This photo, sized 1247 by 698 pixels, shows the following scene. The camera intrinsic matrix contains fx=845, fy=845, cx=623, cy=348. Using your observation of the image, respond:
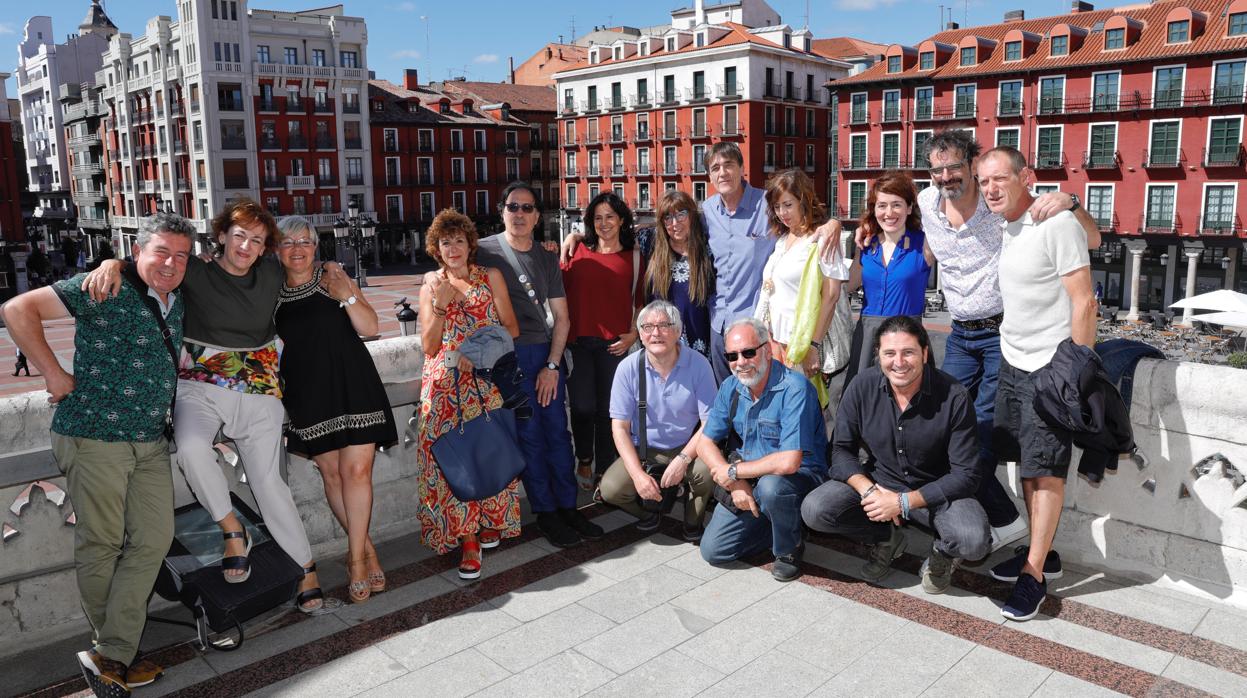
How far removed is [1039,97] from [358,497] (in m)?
42.3

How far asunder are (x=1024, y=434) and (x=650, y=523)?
2400 millimetres

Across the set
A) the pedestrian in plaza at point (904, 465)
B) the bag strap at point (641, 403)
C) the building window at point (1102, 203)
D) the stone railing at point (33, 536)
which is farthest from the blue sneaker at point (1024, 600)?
the building window at point (1102, 203)

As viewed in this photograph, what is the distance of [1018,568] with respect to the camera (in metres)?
4.76

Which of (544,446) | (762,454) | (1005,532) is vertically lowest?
(1005,532)

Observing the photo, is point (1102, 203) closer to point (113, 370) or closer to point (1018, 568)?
point (1018, 568)

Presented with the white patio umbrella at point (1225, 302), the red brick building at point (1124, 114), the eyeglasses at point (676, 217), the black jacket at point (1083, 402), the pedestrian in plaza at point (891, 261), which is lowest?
the white patio umbrella at point (1225, 302)

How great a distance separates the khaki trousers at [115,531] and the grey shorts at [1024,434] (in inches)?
175

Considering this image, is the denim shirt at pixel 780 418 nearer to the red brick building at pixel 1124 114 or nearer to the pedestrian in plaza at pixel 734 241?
the pedestrian in plaza at pixel 734 241

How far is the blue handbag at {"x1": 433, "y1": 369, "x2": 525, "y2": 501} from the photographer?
503cm

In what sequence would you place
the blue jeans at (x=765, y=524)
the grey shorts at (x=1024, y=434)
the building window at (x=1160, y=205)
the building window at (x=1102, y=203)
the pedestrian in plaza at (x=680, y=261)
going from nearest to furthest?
the grey shorts at (x=1024, y=434)
the blue jeans at (x=765, y=524)
the pedestrian in plaza at (x=680, y=261)
the building window at (x=1160, y=205)
the building window at (x=1102, y=203)

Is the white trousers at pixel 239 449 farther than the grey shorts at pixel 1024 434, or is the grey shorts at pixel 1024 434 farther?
the grey shorts at pixel 1024 434

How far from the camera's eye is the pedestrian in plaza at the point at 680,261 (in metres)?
5.73

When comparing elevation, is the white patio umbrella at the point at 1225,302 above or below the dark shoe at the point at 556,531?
above

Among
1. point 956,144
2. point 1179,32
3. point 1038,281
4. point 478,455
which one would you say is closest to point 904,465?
point 1038,281
